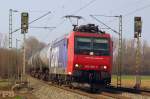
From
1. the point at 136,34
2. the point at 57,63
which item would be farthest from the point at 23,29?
the point at 136,34

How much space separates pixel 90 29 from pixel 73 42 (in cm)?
189

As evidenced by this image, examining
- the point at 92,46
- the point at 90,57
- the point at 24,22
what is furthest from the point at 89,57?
the point at 24,22

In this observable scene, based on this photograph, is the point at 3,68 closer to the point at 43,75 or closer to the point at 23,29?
the point at 43,75

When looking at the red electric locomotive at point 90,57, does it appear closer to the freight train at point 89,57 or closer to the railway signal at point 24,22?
the freight train at point 89,57

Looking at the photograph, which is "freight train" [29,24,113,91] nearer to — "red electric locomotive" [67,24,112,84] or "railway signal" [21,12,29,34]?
"red electric locomotive" [67,24,112,84]

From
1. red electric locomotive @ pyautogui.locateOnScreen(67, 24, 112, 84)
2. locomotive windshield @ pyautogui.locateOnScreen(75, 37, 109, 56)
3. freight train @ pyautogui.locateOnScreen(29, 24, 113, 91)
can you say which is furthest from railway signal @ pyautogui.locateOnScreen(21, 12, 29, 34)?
locomotive windshield @ pyautogui.locateOnScreen(75, 37, 109, 56)

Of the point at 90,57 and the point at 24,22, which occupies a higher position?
the point at 24,22

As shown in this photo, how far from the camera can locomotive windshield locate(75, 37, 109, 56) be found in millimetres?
25141

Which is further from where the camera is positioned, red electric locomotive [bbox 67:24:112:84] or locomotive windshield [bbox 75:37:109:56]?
locomotive windshield [bbox 75:37:109:56]

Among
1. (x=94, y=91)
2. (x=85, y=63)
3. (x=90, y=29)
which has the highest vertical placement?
(x=90, y=29)

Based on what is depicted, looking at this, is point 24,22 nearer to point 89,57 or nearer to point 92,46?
point 92,46

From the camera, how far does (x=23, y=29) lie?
33.8m

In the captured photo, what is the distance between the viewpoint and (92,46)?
83.4 feet

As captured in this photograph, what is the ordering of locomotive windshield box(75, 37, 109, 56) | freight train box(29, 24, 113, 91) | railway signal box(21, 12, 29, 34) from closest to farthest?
1. freight train box(29, 24, 113, 91)
2. locomotive windshield box(75, 37, 109, 56)
3. railway signal box(21, 12, 29, 34)
